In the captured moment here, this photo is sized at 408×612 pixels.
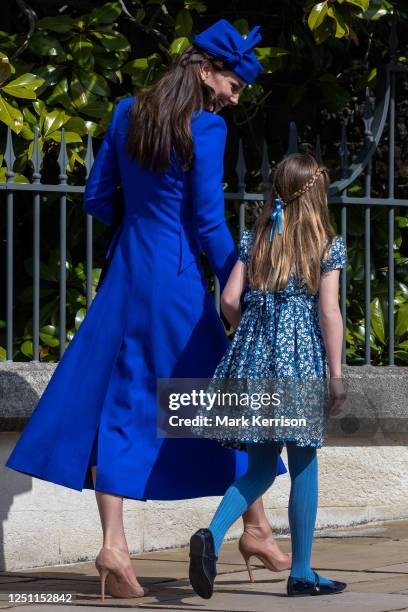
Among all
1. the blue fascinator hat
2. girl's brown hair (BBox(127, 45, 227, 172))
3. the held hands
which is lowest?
the held hands

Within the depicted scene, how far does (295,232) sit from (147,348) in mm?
634

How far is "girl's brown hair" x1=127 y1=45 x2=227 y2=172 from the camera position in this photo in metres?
4.61

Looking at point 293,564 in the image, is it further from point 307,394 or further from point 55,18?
point 55,18

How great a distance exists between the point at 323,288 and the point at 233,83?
2.69 feet

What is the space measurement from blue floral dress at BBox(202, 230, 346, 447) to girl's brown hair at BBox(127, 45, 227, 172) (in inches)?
21.3

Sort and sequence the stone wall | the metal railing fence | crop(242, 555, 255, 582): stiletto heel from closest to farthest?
1. crop(242, 555, 255, 582): stiletto heel
2. the stone wall
3. the metal railing fence

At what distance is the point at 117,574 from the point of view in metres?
4.50

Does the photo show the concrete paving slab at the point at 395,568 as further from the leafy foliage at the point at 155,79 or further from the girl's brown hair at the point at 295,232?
the leafy foliage at the point at 155,79

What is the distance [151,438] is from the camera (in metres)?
4.63

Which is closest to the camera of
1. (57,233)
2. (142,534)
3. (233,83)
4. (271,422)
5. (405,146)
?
(271,422)

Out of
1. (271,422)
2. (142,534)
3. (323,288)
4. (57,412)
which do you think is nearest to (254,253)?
(323,288)

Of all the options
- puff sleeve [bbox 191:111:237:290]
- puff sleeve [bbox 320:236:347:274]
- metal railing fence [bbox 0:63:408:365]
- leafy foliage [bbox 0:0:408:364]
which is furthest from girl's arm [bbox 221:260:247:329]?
leafy foliage [bbox 0:0:408:364]

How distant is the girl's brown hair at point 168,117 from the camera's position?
461 centimetres

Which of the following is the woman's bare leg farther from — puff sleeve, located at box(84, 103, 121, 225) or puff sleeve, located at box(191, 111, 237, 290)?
puff sleeve, located at box(84, 103, 121, 225)
